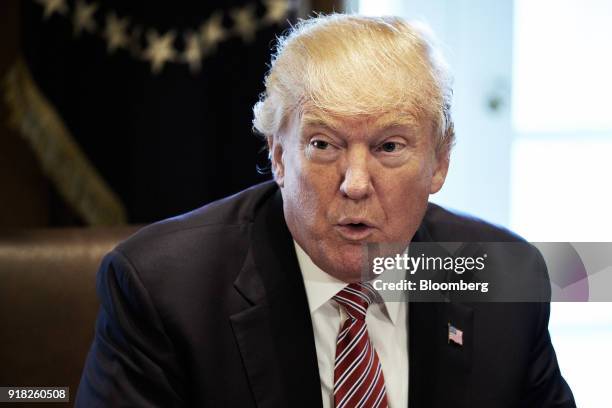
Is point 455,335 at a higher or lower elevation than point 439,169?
lower

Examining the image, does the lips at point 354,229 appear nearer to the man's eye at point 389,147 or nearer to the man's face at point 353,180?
the man's face at point 353,180

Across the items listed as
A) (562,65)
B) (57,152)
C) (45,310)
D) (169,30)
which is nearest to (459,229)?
(45,310)

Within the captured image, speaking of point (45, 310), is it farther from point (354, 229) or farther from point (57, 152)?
point (57, 152)

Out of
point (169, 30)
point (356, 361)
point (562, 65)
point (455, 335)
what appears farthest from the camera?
point (562, 65)

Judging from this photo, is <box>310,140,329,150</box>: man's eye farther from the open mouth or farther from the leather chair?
the leather chair

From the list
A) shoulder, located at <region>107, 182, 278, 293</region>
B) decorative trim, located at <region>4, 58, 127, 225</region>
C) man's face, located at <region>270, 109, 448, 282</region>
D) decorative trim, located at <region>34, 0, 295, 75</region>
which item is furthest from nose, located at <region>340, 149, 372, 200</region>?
decorative trim, located at <region>4, 58, 127, 225</region>

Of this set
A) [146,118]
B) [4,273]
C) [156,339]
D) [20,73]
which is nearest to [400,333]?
[156,339]

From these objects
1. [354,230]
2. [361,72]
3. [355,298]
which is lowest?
[355,298]

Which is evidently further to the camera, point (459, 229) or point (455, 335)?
point (459, 229)

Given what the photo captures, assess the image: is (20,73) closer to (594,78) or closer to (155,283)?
(155,283)

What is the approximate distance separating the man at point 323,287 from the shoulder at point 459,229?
0.13 meters

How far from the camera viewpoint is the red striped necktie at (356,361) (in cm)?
132

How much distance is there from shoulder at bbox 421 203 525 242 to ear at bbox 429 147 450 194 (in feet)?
0.60

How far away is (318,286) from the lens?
4.64ft
